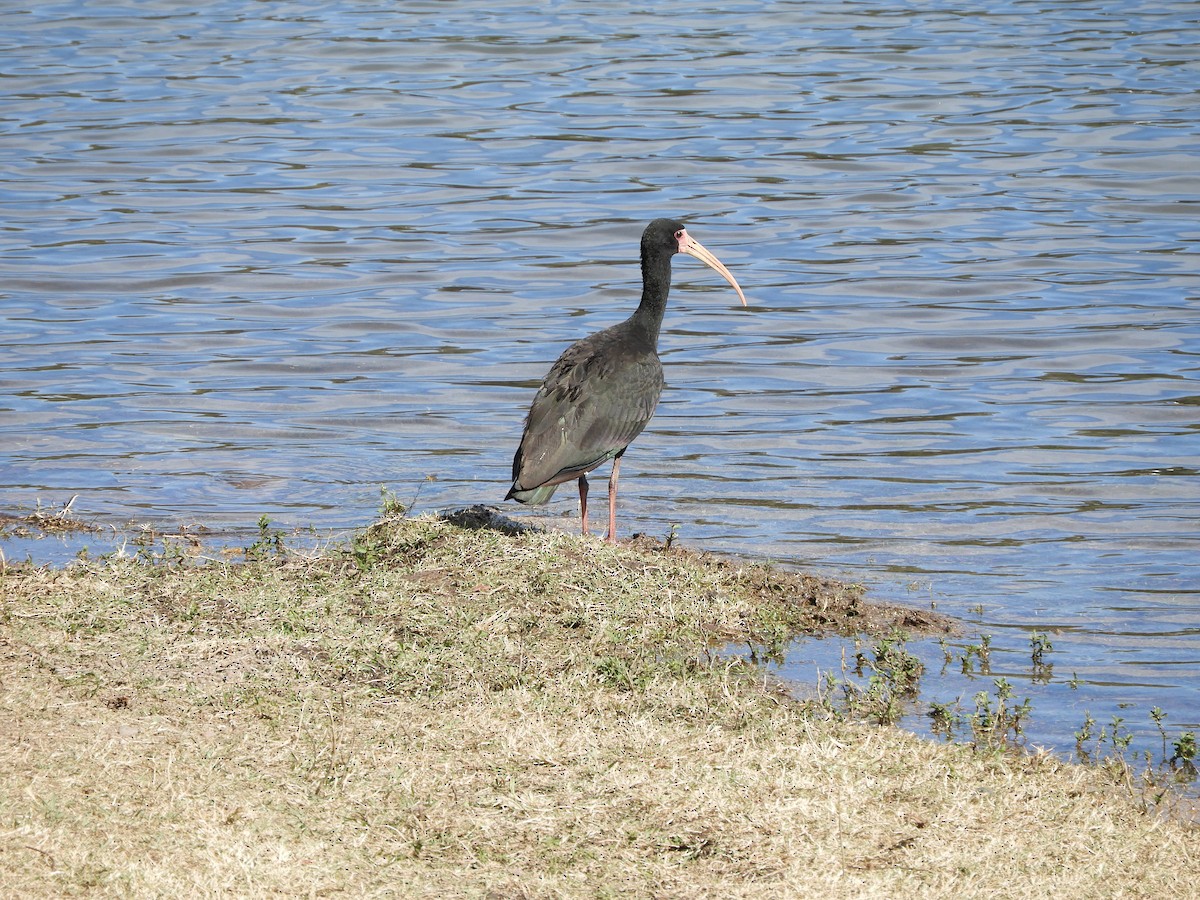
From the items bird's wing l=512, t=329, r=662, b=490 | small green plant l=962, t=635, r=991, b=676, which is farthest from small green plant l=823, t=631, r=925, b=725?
bird's wing l=512, t=329, r=662, b=490

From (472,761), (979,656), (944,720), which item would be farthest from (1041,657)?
(472,761)

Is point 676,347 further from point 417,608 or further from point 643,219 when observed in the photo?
point 417,608

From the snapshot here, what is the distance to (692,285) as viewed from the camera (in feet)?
61.3

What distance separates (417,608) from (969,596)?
3.35 meters

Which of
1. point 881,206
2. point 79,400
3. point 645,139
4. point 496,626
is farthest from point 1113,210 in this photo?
point 496,626

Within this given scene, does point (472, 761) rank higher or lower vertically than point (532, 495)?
higher

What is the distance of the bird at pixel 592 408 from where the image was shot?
29.2ft

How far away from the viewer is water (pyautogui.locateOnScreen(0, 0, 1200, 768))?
34.9 ft

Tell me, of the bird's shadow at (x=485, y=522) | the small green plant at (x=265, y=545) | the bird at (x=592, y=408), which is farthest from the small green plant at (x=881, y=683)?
the small green plant at (x=265, y=545)

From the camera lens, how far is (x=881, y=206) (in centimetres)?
2131

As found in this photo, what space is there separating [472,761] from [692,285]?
13175 mm

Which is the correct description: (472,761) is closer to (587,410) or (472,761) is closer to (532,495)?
(532,495)

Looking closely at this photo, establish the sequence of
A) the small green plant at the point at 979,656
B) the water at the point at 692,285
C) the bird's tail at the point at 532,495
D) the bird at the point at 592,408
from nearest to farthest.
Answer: the small green plant at the point at 979,656
the bird's tail at the point at 532,495
the bird at the point at 592,408
the water at the point at 692,285

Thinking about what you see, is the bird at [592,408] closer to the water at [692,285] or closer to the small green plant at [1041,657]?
the water at [692,285]
